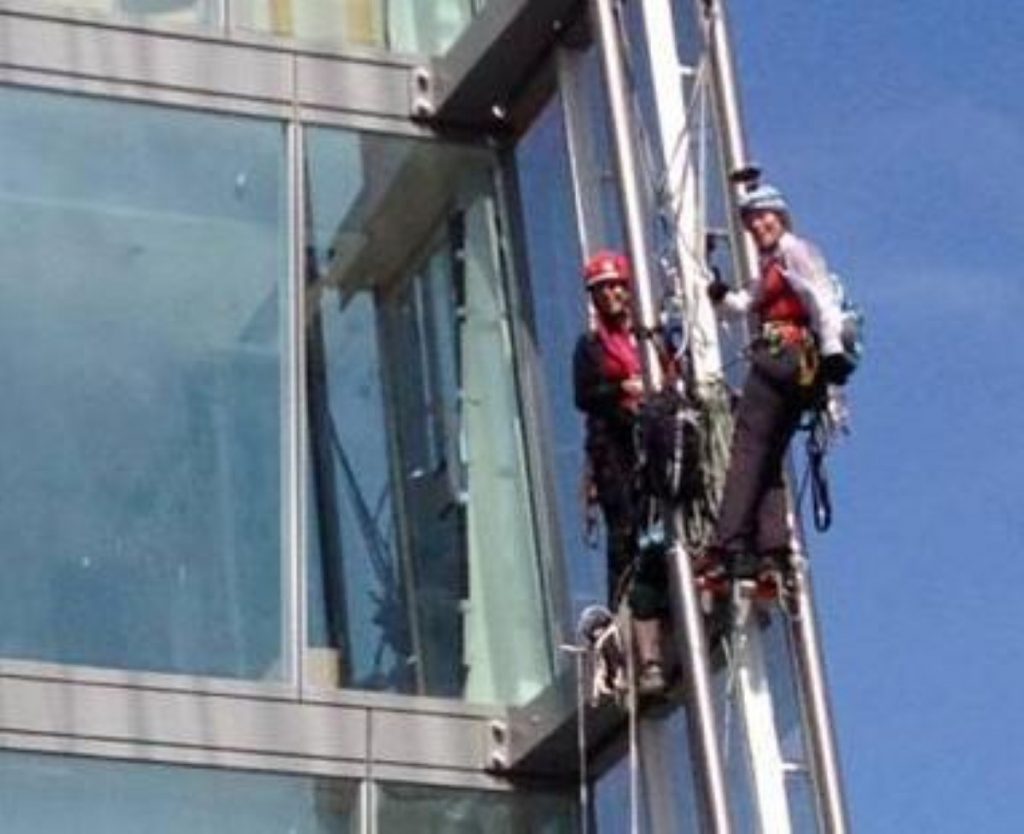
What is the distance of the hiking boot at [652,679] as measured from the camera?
15.8 metres

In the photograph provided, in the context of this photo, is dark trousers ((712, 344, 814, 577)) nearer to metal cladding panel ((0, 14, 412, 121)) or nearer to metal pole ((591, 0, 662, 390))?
metal pole ((591, 0, 662, 390))

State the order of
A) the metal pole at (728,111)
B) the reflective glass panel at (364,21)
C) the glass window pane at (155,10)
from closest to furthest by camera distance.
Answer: the metal pole at (728,111)
the glass window pane at (155,10)
the reflective glass panel at (364,21)

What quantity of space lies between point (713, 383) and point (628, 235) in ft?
2.22

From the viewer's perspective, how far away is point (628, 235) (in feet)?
52.5

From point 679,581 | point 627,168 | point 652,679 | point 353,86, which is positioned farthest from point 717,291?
point 353,86

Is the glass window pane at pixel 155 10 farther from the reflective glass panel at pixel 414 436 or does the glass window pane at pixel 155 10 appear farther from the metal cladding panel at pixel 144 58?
the reflective glass panel at pixel 414 436

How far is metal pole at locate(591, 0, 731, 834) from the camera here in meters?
15.1

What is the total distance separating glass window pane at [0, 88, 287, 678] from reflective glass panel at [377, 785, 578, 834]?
720mm

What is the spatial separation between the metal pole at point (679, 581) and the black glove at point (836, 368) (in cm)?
79

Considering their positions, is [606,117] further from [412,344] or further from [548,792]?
[548,792]

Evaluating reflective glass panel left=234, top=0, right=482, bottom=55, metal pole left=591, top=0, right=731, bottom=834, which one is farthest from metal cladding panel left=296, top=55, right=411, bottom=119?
metal pole left=591, top=0, right=731, bottom=834

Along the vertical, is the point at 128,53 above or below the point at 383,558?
above

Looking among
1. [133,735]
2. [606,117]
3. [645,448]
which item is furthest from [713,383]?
[133,735]

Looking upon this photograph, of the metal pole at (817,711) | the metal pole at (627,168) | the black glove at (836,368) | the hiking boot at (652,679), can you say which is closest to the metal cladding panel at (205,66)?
the metal pole at (627,168)
